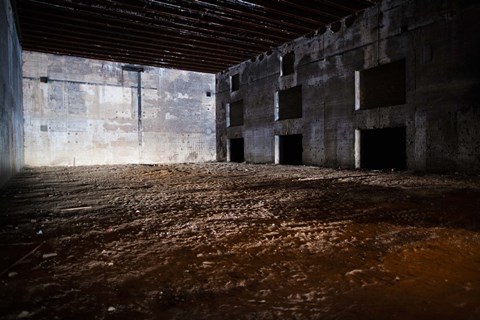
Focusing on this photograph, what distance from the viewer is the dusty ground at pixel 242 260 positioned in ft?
4.80

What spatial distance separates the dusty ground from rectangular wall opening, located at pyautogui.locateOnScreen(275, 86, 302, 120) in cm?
759

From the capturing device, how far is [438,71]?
709 cm

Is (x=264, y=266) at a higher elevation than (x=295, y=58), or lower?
lower

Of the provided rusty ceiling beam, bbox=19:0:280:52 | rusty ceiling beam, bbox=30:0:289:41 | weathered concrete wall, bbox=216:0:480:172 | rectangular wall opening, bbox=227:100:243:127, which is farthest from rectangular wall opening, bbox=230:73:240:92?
rusty ceiling beam, bbox=30:0:289:41

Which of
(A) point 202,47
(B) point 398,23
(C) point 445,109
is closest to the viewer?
(C) point 445,109

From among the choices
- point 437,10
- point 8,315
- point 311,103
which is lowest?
point 8,315

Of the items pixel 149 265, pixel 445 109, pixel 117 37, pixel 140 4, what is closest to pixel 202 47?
pixel 117 37

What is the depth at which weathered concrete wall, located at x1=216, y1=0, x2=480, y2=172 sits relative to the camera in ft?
21.9

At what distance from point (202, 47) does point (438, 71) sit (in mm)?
8043

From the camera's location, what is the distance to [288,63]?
11383 millimetres

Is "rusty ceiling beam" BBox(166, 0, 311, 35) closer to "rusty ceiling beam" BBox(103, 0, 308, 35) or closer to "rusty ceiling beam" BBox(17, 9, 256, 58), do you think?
"rusty ceiling beam" BBox(103, 0, 308, 35)

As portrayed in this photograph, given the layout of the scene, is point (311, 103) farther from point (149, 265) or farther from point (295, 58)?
point (149, 265)

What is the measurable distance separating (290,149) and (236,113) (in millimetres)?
3771

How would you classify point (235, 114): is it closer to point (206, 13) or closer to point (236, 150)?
point (236, 150)
